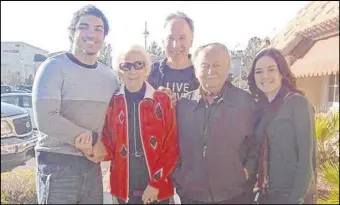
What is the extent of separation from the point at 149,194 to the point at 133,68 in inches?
29.7

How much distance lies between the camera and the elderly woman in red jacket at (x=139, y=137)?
7.24 feet

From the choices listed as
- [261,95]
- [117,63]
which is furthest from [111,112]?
[261,95]

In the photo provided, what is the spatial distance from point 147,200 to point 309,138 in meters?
1.00

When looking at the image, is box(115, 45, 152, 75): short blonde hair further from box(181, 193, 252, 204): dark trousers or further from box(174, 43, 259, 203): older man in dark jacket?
box(181, 193, 252, 204): dark trousers

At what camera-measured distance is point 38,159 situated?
7.48 feet

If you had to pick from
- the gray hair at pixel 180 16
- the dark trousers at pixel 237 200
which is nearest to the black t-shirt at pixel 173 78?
the gray hair at pixel 180 16

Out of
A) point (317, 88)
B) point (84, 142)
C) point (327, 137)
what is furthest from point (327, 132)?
point (84, 142)

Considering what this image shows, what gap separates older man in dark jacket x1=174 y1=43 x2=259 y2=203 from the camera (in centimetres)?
217

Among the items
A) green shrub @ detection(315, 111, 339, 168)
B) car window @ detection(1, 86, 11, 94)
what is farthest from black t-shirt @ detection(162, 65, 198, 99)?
green shrub @ detection(315, 111, 339, 168)

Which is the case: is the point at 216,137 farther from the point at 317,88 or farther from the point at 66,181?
the point at 317,88

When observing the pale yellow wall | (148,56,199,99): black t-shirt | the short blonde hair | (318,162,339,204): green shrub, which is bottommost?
(318,162,339,204): green shrub

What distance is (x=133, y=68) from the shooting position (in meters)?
2.23

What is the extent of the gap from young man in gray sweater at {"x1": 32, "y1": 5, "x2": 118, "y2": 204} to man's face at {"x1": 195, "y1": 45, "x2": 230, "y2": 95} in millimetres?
579

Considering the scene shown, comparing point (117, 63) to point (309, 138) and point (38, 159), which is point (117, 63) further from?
point (309, 138)
